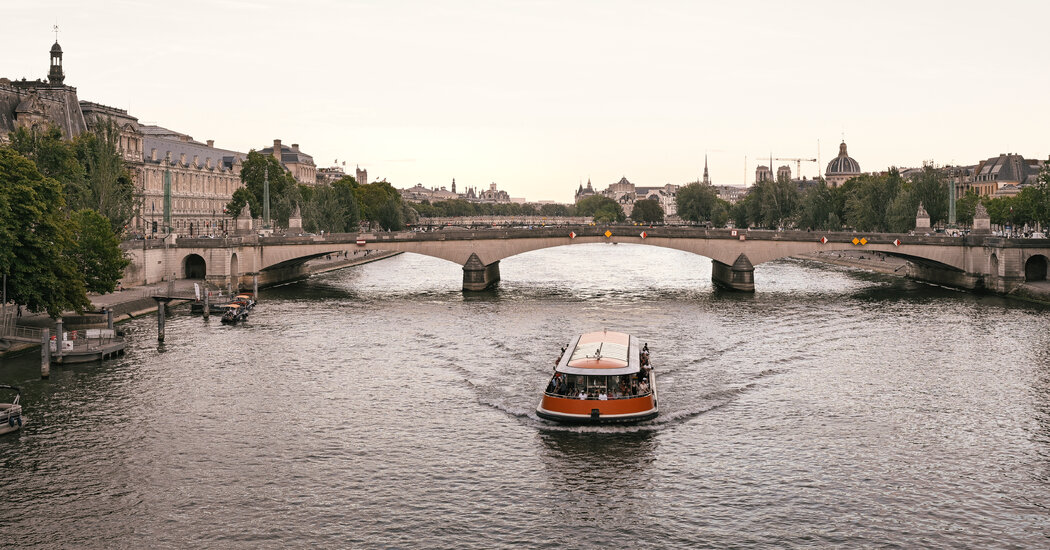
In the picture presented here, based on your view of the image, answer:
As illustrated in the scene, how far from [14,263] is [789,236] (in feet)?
241

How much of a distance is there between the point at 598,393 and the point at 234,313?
39.0 meters

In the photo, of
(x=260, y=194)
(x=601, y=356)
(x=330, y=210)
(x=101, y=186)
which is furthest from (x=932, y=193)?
(x=101, y=186)

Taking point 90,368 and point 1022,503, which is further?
point 90,368

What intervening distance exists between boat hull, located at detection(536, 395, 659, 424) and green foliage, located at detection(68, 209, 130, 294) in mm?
41552

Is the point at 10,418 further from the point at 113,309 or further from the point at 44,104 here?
the point at 44,104

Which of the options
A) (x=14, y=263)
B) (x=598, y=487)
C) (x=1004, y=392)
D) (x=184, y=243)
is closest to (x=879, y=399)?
(x=1004, y=392)

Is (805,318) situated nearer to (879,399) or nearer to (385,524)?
(879,399)

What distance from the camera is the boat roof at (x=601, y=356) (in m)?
43.4

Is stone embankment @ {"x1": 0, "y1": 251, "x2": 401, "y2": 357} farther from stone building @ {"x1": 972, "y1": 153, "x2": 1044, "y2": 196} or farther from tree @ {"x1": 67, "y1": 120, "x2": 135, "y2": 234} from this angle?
stone building @ {"x1": 972, "y1": 153, "x2": 1044, "y2": 196}

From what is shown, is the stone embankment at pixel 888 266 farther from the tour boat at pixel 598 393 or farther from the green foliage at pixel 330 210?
the green foliage at pixel 330 210

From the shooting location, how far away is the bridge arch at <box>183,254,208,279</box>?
101438 millimetres

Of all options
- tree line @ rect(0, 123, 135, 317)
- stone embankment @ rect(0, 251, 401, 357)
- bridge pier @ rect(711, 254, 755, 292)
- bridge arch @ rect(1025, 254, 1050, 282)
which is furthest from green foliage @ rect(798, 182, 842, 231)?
tree line @ rect(0, 123, 135, 317)

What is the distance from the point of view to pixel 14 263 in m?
57.6

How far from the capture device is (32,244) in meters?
58.8
